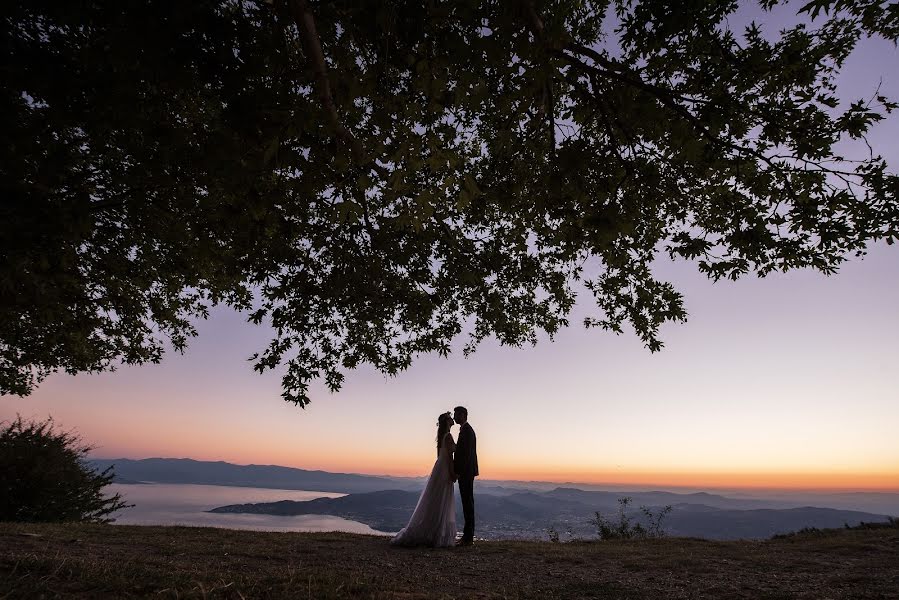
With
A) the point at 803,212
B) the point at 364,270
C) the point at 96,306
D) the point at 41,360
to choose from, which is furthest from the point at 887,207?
the point at 41,360

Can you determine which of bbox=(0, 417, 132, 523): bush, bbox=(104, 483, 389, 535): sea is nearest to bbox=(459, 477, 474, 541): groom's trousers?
bbox=(104, 483, 389, 535): sea

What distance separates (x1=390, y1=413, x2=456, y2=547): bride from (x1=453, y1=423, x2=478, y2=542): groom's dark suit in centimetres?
25

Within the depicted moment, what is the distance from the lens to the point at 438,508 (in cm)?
978

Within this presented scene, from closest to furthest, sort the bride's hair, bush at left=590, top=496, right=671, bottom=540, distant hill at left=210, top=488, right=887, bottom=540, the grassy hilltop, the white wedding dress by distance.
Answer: the grassy hilltop → the white wedding dress → the bride's hair → bush at left=590, top=496, right=671, bottom=540 → distant hill at left=210, top=488, right=887, bottom=540

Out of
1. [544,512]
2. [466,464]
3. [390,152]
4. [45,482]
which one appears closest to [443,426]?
[466,464]

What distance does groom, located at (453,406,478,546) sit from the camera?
32.0ft

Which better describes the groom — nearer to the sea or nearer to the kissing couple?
the kissing couple

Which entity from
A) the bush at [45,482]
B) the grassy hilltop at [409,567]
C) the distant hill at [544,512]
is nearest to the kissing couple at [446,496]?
the grassy hilltop at [409,567]

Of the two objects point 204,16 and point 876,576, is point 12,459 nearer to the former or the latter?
point 204,16

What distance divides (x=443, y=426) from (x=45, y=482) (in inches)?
589

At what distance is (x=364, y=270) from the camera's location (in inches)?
334

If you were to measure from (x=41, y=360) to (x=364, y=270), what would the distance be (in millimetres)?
12112

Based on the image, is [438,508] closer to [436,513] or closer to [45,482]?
[436,513]

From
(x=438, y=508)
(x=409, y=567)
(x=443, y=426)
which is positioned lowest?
(x=409, y=567)
